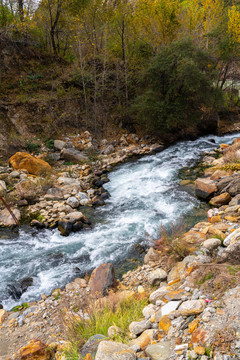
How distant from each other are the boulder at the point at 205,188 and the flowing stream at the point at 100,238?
10.9 inches

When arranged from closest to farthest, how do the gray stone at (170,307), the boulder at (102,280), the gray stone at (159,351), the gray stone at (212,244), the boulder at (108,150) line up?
the gray stone at (159,351) < the gray stone at (170,307) < the gray stone at (212,244) < the boulder at (102,280) < the boulder at (108,150)

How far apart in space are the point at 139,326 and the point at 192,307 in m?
0.73

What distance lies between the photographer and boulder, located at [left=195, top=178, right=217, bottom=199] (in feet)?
25.6

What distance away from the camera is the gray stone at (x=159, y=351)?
94.5 inches

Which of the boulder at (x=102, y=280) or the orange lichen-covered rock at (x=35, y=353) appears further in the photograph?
the boulder at (x=102, y=280)

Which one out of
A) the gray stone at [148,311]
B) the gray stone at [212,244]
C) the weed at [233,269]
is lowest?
the gray stone at [148,311]

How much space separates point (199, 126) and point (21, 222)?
38.7ft

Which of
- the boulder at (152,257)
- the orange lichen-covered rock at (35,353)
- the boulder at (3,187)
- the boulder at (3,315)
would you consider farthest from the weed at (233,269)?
the boulder at (3,187)

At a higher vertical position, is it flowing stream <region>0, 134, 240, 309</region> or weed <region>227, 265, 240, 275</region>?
weed <region>227, 265, 240, 275</region>

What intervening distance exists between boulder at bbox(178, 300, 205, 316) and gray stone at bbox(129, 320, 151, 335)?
1.53ft

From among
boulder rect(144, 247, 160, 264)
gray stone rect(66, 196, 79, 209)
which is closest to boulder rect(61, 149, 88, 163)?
gray stone rect(66, 196, 79, 209)

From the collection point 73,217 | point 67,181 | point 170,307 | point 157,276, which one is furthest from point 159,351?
point 67,181

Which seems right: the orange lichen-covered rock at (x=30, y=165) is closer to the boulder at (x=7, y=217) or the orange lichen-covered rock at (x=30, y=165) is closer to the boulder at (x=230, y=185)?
the boulder at (x=7, y=217)

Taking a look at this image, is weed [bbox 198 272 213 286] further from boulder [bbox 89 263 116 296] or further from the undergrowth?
boulder [bbox 89 263 116 296]
